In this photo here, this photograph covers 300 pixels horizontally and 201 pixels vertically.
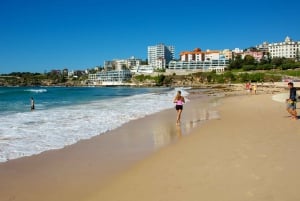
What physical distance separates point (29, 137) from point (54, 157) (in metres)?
3.46

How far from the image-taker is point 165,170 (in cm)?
652

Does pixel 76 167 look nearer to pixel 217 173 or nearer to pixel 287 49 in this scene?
pixel 217 173

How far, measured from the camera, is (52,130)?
502 inches

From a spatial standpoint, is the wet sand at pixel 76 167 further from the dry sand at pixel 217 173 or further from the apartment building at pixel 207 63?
the apartment building at pixel 207 63

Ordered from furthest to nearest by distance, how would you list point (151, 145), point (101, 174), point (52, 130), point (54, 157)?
point (52, 130)
point (151, 145)
point (54, 157)
point (101, 174)

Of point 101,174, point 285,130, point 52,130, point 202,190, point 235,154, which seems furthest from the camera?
point 52,130

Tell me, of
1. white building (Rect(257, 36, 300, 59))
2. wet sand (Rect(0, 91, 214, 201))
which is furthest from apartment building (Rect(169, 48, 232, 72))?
wet sand (Rect(0, 91, 214, 201))

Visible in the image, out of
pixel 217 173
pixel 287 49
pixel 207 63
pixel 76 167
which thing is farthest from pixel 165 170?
pixel 287 49

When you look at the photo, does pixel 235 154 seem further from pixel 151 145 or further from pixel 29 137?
pixel 29 137

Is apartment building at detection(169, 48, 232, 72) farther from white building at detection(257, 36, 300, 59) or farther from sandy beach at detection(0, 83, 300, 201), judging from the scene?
sandy beach at detection(0, 83, 300, 201)

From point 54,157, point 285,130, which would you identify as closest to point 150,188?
point 54,157

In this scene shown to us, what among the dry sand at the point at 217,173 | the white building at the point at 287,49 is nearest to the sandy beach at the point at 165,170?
the dry sand at the point at 217,173

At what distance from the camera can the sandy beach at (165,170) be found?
5.11 meters

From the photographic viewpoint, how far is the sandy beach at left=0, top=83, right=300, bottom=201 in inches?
201
